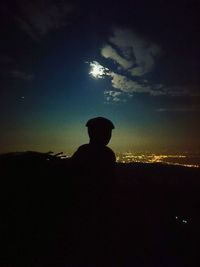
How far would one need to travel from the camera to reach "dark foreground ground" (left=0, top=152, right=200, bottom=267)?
21.4ft

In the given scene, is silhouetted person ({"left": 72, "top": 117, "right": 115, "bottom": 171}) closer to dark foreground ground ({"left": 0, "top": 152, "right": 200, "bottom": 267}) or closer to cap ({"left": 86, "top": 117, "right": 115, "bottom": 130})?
cap ({"left": 86, "top": 117, "right": 115, "bottom": 130})

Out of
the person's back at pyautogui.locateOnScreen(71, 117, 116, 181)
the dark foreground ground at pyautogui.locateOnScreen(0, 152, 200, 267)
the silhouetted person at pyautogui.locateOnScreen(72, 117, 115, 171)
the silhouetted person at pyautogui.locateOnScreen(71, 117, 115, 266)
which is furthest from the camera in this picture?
the silhouetted person at pyautogui.locateOnScreen(72, 117, 115, 171)

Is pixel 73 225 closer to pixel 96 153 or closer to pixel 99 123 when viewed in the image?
pixel 96 153

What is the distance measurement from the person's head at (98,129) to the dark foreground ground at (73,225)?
1.45 meters

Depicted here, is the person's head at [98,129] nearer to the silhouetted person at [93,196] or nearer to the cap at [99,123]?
the cap at [99,123]

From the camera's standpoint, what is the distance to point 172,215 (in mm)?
10750

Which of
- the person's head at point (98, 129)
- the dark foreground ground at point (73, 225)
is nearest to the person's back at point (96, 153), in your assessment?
the person's head at point (98, 129)

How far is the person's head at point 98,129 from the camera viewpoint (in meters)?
9.03

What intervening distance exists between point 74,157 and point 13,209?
2.58 m

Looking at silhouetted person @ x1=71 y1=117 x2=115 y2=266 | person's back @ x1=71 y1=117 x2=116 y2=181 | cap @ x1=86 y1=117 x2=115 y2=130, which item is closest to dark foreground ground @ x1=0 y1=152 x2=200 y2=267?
silhouetted person @ x1=71 y1=117 x2=115 y2=266

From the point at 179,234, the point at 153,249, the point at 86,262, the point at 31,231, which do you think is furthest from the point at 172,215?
the point at 31,231

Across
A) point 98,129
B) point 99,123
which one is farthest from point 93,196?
point 99,123

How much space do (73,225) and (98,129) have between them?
3095mm

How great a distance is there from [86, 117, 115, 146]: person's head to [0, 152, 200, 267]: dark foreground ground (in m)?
1.45
